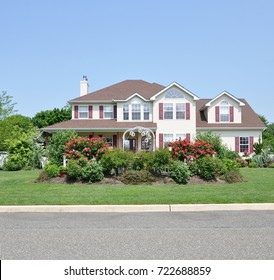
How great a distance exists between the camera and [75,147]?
48.1 feet

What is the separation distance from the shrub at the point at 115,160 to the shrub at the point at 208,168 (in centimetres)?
313

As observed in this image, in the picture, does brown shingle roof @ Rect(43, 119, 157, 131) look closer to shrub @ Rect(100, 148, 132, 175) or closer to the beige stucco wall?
the beige stucco wall

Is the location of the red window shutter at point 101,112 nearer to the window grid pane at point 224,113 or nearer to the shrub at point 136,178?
the window grid pane at point 224,113

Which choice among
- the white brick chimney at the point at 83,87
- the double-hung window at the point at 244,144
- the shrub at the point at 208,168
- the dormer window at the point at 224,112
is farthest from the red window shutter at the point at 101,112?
the shrub at the point at 208,168

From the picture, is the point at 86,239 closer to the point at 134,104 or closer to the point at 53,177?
the point at 53,177

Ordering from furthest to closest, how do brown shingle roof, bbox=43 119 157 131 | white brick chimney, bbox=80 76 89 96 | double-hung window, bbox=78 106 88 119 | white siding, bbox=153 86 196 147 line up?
white brick chimney, bbox=80 76 89 96, double-hung window, bbox=78 106 88 119, white siding, bbox=153 86 196 147, brown shingle roof, bbox=43 119 157 131

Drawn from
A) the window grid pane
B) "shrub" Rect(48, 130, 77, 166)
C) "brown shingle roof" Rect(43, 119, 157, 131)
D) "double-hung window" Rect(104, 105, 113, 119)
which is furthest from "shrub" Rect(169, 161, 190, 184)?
the window grid pane

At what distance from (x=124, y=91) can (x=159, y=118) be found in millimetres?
5447

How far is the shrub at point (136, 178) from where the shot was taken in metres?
13.3

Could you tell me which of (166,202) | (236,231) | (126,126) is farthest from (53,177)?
(126,126)

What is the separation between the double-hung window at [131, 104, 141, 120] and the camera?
1148 inches

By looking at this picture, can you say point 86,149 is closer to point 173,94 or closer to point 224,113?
point 173,94

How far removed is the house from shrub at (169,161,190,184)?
1371 centimetres

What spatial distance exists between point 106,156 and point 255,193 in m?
6.30
